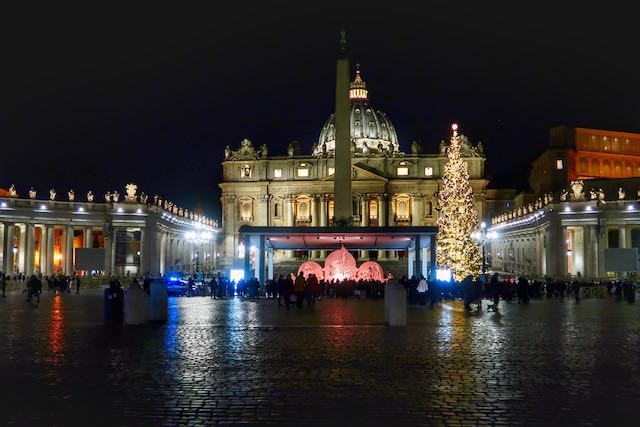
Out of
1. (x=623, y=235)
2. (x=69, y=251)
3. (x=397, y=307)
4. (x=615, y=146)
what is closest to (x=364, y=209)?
(x=615, y=146)

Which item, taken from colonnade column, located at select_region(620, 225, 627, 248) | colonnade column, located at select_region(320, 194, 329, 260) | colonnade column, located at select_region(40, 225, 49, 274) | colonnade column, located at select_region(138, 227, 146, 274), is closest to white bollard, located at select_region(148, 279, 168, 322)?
colonnade column, located at select_region(40, 225, 49, 274)

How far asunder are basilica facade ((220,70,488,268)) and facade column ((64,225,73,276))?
113ft

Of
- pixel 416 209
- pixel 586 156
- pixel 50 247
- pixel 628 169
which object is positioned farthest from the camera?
pixel 416 209

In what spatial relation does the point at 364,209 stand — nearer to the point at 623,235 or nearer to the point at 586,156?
the point at 586,156

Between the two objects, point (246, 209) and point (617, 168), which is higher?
point (617, 168)

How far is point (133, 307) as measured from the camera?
21578mm

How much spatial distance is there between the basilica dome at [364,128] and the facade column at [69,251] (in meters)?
63.6

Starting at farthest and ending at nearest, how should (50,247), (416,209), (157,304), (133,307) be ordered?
1. (416,209)
2. (50,247)
3. (157,304)
4. (133,307)

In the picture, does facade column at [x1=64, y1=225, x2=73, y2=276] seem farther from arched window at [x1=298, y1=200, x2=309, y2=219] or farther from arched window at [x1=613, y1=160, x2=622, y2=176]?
arched window at [x1=613, y1=160, x2=622, y2=176]

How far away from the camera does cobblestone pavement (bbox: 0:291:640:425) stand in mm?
9477

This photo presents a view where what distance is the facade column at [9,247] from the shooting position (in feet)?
227

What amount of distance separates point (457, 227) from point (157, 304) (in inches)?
1422

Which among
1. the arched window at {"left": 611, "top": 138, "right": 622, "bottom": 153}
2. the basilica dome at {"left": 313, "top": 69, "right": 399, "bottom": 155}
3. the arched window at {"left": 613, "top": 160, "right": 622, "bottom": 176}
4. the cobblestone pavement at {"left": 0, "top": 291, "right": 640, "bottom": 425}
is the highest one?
the basilica dome at {"left": 313, "top": 69, "right": 399, "bottom": 155}

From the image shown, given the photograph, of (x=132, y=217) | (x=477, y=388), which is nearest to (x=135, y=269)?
(x=132, y=217)
